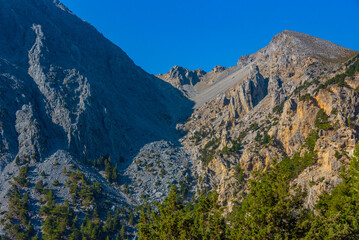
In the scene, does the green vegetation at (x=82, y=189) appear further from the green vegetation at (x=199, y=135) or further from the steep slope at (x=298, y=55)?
the steep slope at (x=298, y=55)

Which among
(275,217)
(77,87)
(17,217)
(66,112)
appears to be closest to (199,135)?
(66,112)

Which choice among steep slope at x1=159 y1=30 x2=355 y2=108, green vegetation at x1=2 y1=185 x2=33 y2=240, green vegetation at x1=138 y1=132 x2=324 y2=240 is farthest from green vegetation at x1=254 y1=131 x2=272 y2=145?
green vegetation at x1=2 y1=185 x2=33 y2=240

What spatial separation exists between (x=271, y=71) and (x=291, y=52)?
11348mm

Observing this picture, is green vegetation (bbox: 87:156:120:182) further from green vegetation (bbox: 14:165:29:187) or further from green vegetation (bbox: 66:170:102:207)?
green vegetation (bbox: 14:165:29:187)

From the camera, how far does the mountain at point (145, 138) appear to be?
2071 inches

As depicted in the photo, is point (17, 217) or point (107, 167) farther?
point (107, 167)

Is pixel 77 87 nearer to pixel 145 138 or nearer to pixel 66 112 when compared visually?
pixel 66 112

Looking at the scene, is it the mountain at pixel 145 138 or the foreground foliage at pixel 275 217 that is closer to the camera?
the foreground foliage at pixel 275 217

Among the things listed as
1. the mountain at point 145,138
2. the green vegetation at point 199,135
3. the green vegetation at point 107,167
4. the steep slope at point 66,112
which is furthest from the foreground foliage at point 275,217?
the green vegetation at point 199,135

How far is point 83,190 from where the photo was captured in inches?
3012

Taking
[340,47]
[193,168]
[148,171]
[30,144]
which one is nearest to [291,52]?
[340,47]

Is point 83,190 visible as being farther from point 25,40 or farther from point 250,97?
point 25,40

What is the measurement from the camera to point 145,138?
388ft

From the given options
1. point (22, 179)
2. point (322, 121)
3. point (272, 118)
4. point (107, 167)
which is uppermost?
point (272, 118)
